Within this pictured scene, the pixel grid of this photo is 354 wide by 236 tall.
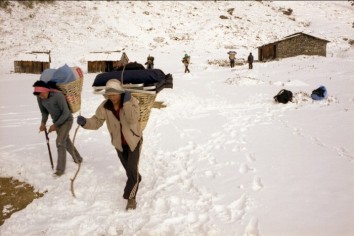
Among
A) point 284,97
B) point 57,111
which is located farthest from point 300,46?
point 57,111

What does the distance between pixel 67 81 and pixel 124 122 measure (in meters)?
2.03

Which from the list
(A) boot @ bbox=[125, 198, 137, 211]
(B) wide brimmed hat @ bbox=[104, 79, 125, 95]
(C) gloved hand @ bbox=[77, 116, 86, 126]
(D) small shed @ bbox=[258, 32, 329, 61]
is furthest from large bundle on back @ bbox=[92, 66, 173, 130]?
(D) small shed @ bbox=[258, 32, 329, 61]

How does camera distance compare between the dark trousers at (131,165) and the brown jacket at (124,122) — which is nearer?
the brown jacket at (124,122)

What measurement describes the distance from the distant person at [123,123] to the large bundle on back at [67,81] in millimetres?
1545

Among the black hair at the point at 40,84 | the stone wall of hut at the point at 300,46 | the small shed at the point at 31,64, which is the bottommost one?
the black hair at the point at 40,84

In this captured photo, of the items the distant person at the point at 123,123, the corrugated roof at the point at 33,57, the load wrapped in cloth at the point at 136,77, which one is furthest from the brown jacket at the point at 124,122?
the corrugated roof at the point at 33,57

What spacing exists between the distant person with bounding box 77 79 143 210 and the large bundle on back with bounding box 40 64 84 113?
1.54m

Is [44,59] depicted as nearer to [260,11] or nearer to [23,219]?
[23,219]

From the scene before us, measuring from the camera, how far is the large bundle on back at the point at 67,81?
581cm

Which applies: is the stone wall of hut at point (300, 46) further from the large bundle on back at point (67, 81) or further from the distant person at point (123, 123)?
the distant person at point (123, 123)

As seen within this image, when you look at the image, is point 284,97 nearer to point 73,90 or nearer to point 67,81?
point 73,90

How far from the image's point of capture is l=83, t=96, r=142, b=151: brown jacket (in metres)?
4.45

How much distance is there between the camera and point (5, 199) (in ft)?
17.9

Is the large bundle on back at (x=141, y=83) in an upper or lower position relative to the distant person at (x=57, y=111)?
upper
